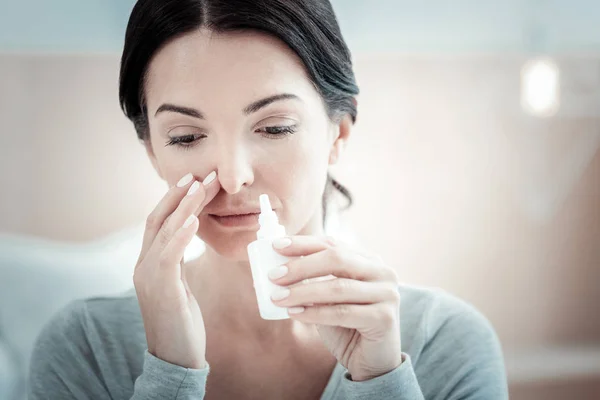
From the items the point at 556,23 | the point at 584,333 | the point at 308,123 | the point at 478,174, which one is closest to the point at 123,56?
the point at 308,123

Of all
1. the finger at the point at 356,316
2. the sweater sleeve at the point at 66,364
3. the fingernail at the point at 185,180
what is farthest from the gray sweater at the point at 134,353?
the fingernail at the point at 185,180

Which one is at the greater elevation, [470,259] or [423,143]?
[423,143]

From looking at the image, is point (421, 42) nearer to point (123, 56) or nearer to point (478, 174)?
point (478, 174)

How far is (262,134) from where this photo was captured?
2.22ft

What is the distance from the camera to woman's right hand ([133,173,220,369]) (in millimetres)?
658

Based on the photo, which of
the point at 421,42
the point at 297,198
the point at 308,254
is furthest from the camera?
the point at 421,42

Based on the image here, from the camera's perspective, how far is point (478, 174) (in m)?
0.94

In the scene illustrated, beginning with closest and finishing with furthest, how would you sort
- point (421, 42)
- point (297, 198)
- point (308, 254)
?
point (308, 254)
point (297, 198)
point (421, 42)

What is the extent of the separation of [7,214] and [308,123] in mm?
389

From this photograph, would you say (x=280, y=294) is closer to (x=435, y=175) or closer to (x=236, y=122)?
(x=236, y=122)

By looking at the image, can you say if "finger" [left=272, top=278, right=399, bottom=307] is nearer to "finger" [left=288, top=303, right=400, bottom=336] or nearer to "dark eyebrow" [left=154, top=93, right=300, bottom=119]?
"finger" [left=288, top=303, right=400, bottom=336]

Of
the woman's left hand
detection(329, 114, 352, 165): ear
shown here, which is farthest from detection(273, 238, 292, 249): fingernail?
detection(329, 114, 352, 165): ear

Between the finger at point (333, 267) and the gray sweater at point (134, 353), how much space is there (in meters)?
0.15

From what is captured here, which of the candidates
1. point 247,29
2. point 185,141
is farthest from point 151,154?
point 247,29
